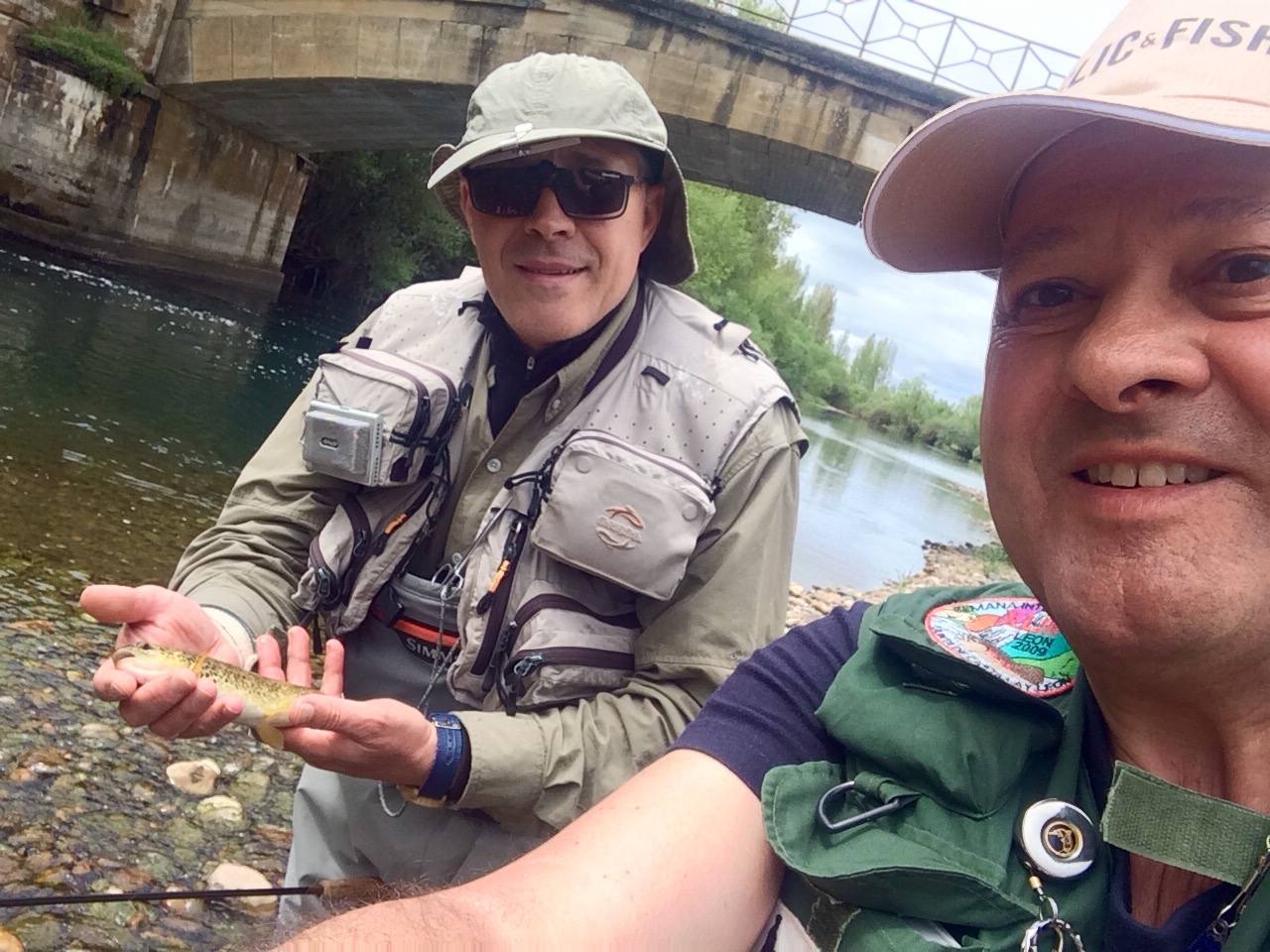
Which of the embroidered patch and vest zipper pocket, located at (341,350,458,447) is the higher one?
the embroidered patch

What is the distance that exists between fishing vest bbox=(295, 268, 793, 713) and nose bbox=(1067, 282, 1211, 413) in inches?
42.3

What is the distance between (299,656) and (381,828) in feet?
1.47

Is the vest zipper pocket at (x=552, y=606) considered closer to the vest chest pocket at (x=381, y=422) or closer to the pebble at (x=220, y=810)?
the vest chest pocket at (x=381, y=422)

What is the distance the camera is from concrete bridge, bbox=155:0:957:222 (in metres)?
13.9

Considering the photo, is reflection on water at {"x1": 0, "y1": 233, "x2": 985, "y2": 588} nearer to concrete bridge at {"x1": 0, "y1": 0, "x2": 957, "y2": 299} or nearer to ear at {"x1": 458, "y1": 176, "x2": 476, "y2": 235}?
concrete bridge at {"x1": 0, "y1": 0, "x2": 957, "y2": 299}

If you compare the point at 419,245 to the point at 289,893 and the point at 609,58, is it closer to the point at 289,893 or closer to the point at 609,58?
the point at 609,58

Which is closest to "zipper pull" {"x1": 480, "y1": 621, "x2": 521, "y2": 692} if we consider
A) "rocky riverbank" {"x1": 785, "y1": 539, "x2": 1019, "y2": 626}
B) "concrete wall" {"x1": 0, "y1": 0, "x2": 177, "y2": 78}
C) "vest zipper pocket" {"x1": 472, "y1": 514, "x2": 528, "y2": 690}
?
"vest zipper pocket" {"x1": 472, "y1": 514, "x2": 528, "y2": 690}

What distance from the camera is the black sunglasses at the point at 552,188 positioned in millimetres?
2258

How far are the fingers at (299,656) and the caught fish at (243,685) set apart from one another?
0.57 feet

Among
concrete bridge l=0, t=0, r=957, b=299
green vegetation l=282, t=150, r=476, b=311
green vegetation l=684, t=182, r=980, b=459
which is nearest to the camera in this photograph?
concrete bridge l=0, t=0, r=957, b=299

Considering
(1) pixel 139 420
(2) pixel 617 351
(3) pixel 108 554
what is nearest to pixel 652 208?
(2) pixel 617 351

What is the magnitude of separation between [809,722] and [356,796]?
1.29 meters

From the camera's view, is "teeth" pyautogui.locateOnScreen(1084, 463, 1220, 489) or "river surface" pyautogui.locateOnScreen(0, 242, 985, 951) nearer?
"teeth" pyautogui.locateOnScreen(1084, 463, 1220, 489)

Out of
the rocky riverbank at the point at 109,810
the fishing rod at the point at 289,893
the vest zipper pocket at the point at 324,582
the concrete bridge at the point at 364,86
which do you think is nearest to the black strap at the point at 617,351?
the vest zipper pocket at the point at 324,582
